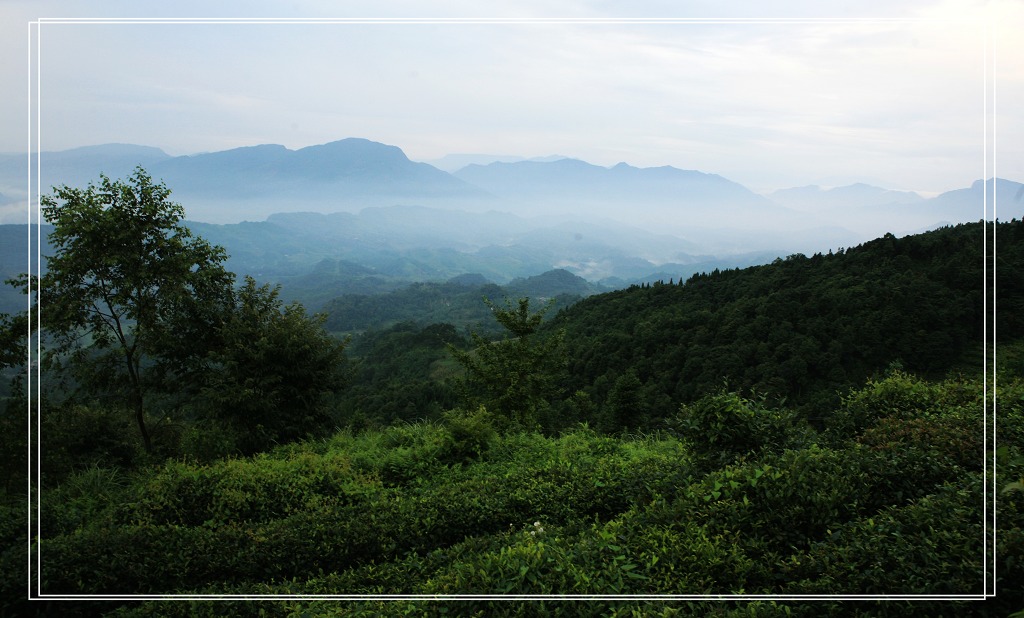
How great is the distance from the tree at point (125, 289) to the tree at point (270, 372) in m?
0.69

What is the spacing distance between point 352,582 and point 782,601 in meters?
2.75

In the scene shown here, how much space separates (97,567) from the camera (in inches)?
159

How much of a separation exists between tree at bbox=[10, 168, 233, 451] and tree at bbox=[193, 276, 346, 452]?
694 millimetres

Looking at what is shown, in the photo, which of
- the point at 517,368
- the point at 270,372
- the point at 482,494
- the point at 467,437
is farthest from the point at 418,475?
the point at 517,368

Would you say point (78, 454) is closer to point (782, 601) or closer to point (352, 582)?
point (352, 582)

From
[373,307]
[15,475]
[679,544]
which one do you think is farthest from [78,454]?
[373,307]

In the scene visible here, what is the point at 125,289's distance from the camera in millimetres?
8461

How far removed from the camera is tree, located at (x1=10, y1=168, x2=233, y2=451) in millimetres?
8234

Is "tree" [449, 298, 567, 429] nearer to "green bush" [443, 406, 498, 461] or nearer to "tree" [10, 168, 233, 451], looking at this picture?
"green bush" [443, 406, 498, 461]

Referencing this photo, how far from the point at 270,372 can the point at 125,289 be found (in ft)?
8.37

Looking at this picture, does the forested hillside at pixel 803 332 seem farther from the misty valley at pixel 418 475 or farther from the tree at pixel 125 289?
the tree at pixel 125 289

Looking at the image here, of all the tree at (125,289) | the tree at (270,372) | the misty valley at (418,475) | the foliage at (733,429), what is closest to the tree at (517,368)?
the misty valley at (418,475)

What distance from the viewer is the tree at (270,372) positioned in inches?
345

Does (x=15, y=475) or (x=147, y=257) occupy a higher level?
(x=147, y=257)
